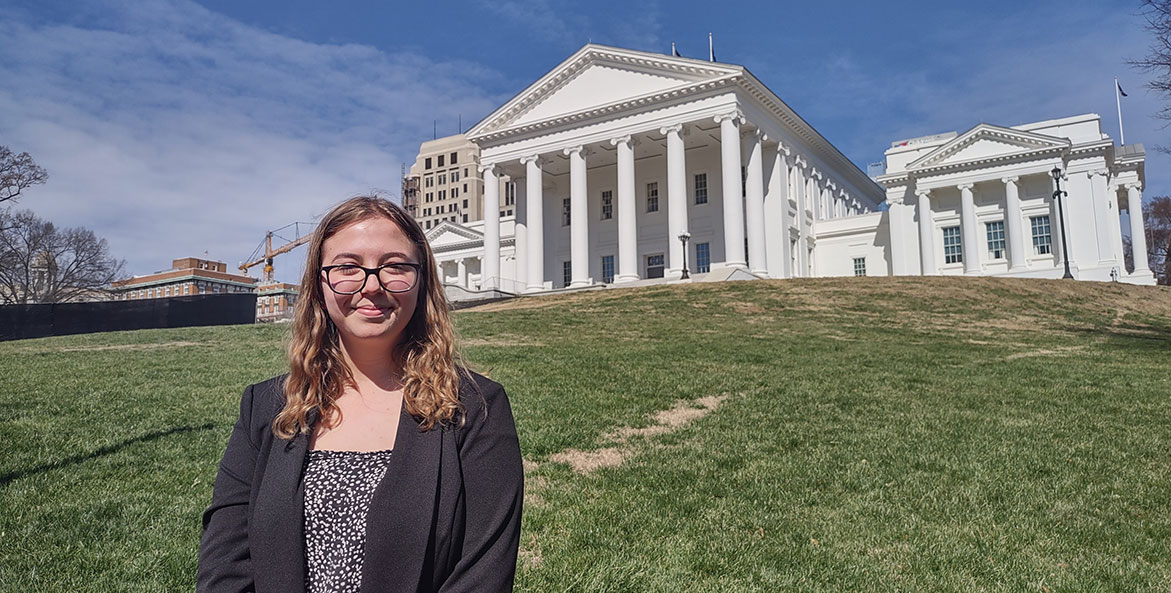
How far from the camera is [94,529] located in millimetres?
5527

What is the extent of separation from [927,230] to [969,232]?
2.41 m

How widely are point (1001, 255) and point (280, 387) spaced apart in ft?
167

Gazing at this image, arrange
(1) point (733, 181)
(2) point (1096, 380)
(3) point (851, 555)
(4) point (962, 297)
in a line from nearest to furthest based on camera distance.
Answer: (3) point (851, 555) < (2) point (1096, 380) < (4) point (962, 297) < (1) point (733, 181)

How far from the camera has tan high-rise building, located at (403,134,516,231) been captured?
425 ft

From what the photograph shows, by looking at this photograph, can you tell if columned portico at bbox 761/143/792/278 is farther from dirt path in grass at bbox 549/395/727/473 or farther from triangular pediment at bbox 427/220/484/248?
dirt path in grass at bbox 549/395/727/473

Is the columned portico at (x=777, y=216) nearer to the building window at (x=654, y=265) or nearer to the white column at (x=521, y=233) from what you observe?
the building window at (x=654, y=265)

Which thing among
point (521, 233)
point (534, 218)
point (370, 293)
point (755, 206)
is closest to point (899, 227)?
point (755, 206)

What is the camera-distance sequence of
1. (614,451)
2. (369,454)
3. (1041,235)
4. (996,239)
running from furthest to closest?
(996,239) → (1041,235) → (614,451) → (369,454)

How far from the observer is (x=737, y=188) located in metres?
41.0

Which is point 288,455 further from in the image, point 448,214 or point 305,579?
point 448,214

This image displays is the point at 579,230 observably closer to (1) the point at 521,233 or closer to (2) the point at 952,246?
(1) the point at 521,233

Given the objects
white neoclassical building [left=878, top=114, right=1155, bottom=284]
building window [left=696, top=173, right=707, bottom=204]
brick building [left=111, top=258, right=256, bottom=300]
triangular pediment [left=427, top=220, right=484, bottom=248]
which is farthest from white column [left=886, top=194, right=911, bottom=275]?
brick building [left=111, top=258, right=256, bottom=300]

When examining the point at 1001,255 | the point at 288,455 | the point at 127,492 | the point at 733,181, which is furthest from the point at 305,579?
the point at 1001,255

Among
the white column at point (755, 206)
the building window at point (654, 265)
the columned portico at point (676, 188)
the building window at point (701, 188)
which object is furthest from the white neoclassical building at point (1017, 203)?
the columned portico at point (676, 188)
